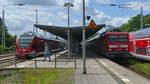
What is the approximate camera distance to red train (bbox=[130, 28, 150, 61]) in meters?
15.7

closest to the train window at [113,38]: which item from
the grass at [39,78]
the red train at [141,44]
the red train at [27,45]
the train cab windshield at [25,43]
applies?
the red train at [141,44]

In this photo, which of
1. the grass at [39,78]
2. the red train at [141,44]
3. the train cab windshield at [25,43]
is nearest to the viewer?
the grass at [39,78]

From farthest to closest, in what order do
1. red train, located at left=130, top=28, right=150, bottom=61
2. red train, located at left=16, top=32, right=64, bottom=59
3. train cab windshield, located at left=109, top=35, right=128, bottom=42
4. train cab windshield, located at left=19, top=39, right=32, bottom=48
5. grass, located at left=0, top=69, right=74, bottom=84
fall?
1. train cab windshield, located at left=19, top=39, right=32, bottom=48
2. red train, located at left=16, top=32, right=64, bottom=59
3. train cab windshield, located at left=109, top=35, right=128, bottom=42
4. red train, located at left=130, top=28, right=150, bottom=61
5. grass, located at left=0, top=69, right=74, bottom=84

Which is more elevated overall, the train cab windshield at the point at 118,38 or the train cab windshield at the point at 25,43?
the train cab windshield at the point at 118,38

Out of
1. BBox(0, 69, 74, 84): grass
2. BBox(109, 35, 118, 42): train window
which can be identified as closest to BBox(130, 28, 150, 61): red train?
BBox(109, 35, 118, 42): train window

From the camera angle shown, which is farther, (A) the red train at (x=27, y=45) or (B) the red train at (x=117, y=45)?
(A) the red train at (x=27, y=45)

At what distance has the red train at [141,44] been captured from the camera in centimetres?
1572

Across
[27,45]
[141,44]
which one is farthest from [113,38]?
[27,45]

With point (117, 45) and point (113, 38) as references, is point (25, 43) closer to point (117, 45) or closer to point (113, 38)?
point (113, 38)

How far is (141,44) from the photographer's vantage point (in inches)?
683

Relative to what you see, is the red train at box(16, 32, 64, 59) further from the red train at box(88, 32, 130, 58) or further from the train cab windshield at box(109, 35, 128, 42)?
the train cab windshield at box(109, 35, 128, 42)

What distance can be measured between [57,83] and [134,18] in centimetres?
7534

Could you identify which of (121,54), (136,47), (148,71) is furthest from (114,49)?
(148,71)

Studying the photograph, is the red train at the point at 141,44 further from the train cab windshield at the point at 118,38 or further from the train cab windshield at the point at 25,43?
the train cab windshield at the point at 25,43
